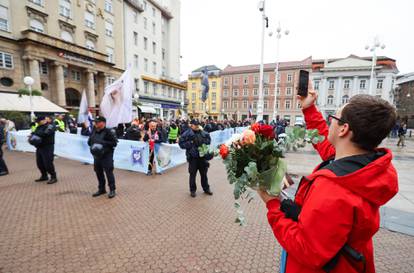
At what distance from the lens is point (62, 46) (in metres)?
20.8

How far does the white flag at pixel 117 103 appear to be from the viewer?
16.8 ft

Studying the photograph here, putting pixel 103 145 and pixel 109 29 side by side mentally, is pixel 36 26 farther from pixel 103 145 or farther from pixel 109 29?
pixel 103 145

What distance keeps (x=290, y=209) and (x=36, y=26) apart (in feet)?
90.4

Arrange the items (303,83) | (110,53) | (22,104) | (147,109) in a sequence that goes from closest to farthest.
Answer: (303,83)
(22,104)
(110,53)
(147,109)

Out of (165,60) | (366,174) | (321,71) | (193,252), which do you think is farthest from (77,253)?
(321,71)

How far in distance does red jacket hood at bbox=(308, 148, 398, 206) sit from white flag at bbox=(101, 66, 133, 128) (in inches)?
199

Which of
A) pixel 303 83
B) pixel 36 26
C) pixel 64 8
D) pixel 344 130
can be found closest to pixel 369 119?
pixel 344 130

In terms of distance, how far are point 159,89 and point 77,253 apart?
3509cm

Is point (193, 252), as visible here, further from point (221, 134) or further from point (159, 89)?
point (159, 89)

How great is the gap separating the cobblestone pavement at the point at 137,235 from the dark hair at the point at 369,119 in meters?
2.43

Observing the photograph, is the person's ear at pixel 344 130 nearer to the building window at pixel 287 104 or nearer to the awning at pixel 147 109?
the awning at pixel 147 109

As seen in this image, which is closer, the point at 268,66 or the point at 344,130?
the point at 344,130

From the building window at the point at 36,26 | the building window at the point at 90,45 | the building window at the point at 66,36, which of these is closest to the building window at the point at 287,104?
the building window at the point at 90,45

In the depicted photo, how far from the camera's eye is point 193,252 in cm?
306
